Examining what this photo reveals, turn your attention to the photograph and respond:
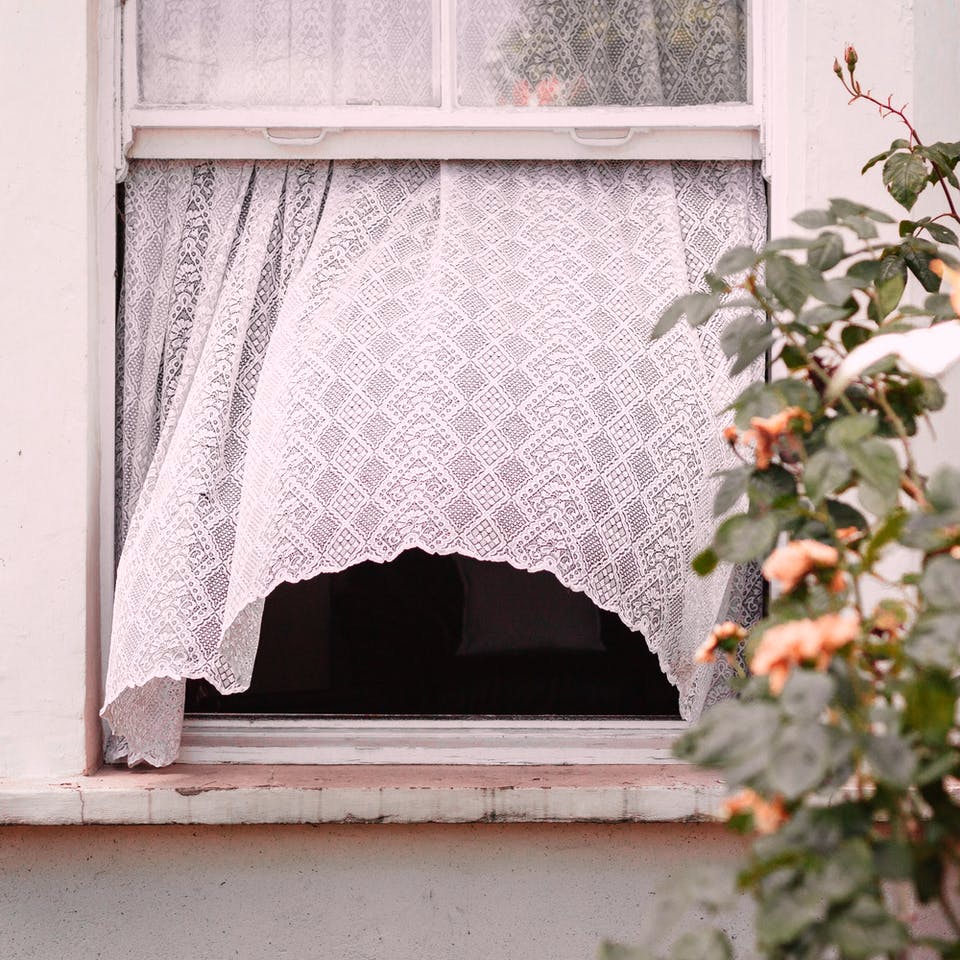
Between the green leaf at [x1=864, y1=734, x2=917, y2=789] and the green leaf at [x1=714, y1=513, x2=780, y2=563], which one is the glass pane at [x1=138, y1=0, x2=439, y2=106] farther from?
the green leaf at [x1=864, y1=734, x2=917, y2=789]

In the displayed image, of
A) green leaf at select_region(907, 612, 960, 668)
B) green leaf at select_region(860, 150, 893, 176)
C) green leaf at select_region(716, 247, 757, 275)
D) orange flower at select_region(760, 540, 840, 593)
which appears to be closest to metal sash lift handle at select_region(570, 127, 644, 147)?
green leaf at select_region(860, 150, 893, 176)

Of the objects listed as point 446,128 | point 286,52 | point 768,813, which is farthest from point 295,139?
point 768,813

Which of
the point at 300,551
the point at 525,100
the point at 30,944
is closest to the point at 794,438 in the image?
the point at 300,551

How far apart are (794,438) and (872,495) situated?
0.41 feet

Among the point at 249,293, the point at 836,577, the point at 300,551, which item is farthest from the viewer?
the point at 249,293

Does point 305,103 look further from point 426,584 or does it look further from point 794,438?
point 794,438

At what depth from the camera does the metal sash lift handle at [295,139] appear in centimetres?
194

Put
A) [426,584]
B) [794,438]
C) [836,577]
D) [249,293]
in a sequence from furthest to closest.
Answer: [426,584]
[249,293]
[794,438]
[836,577]

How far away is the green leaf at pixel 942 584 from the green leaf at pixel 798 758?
163 millimetres

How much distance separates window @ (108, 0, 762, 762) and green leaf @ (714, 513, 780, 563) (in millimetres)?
665

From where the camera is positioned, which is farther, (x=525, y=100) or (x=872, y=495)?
(x=525, y=100)

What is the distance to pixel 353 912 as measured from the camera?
1868 millimetres

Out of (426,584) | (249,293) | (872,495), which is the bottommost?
(426,584)

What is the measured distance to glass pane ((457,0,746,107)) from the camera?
1.96 m
